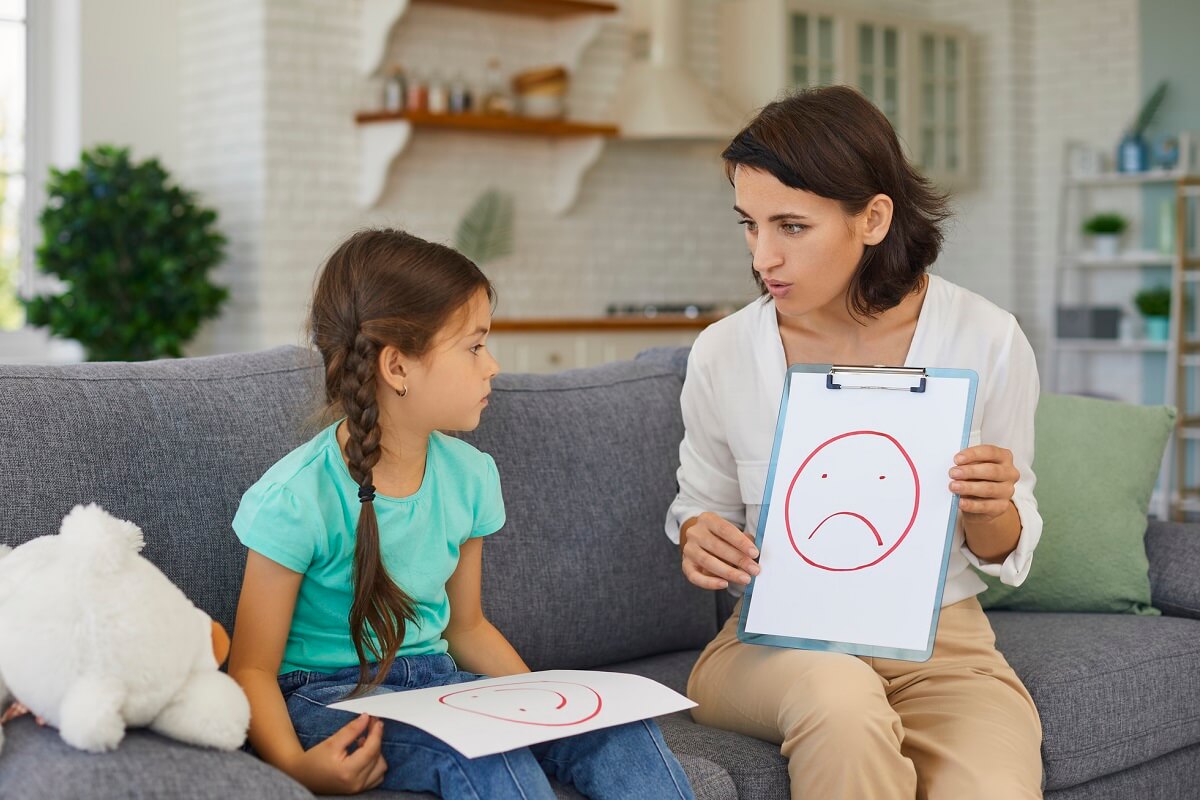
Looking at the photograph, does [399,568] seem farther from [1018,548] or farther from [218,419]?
[1018,548]

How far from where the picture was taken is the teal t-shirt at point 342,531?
1517mm

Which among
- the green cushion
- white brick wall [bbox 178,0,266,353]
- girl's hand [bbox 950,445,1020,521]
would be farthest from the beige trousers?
white brick wall [bbox 178,0,266,353]

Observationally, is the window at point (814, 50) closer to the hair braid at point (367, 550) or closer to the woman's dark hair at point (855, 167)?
the woman's dark hair at point (855, 167)

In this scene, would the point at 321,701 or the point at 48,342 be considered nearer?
the point at 321,701

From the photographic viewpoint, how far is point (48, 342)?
493 cm

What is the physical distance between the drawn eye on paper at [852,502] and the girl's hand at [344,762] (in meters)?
0.57

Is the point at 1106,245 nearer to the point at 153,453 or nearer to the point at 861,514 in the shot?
the point at 861,514

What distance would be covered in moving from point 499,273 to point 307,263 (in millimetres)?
867

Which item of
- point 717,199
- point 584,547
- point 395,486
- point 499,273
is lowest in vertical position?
point 584,547

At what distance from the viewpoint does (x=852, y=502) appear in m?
1.69

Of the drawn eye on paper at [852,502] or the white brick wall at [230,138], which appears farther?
the white brick wall at [230,138]

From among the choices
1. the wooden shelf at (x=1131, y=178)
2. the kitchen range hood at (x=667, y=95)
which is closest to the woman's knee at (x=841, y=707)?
the kitchen range hood at (x=667, y=95)

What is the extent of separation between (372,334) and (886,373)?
2.09ft

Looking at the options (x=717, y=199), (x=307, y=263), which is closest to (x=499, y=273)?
(x=307, y=263)
